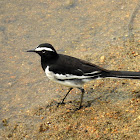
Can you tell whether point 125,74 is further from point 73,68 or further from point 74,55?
point 74,55

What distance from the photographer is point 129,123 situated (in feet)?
18.3

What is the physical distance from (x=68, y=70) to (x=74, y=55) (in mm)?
2081

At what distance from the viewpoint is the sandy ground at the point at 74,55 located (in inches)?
226

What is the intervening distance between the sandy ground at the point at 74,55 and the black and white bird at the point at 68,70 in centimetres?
60

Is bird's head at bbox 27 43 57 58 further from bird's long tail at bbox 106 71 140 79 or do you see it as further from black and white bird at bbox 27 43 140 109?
bird's long tail at bbox 106 71 140 79

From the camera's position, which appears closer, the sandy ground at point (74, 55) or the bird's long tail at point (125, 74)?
the sandy ground at point (74, 55)

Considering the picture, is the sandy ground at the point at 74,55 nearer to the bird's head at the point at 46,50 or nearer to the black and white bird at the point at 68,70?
the black and white bird at the point at 68,70

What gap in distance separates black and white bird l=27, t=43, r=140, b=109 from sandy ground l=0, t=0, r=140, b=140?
60cm

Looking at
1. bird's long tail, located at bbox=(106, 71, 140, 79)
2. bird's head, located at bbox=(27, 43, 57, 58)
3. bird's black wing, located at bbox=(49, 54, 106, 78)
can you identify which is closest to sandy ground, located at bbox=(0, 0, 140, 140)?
bird's long tail, located at bbox=(106, 71, 140, 79)

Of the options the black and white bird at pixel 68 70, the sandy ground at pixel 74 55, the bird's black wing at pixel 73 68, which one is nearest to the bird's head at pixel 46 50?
the black and white bird at pixel 68 70

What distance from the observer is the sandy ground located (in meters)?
5.73

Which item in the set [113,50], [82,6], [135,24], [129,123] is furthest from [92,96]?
[82,6]

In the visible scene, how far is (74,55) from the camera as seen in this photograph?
791 centimetres

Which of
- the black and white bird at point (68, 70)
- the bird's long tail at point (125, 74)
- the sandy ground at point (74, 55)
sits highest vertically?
the black and white bird at point (68, 70)
